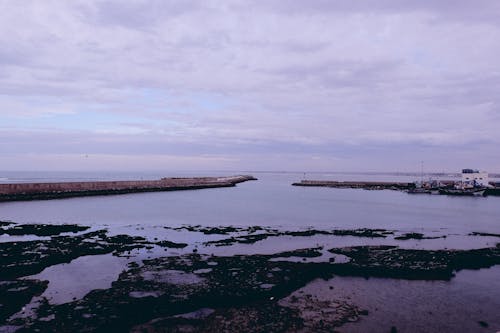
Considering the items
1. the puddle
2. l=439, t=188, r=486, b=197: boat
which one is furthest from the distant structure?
the puddle

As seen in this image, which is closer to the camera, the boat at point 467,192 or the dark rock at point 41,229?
the dark rock at point 41,229

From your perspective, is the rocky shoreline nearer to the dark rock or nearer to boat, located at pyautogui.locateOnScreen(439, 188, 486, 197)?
the dark rock

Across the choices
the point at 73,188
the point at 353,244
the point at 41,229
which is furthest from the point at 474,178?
the point at 41,229

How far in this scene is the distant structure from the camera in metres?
81.9

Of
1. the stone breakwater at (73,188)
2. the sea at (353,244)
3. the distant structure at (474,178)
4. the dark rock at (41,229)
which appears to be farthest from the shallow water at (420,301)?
the distant structure at (474,178)

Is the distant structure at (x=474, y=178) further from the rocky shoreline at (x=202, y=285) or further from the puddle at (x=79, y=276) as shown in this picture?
the puddle at (x=79, y=276)

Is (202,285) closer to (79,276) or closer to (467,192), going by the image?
(79,276)

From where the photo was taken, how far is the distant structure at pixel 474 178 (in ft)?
269

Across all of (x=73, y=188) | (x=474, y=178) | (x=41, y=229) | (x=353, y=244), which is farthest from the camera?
(x=474, y=178)

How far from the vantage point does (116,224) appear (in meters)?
30.8

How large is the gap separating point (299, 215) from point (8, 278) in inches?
1144

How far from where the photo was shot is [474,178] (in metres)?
A: 83.6

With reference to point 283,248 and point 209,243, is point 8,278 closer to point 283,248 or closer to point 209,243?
point 209,243

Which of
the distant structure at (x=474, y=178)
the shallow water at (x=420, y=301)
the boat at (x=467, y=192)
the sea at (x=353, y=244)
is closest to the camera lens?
the shallow water at (x=420, y=301)
